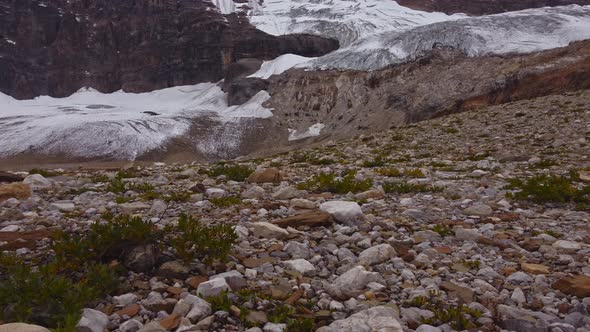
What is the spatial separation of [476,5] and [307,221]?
651 feet

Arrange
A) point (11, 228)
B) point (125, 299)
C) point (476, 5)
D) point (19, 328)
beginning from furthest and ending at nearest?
point (476, 5)
point (11, 228)
point (125, 299)
point (19, 328)

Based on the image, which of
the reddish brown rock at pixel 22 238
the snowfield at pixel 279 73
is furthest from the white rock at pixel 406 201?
the snowfield at pixel 279 73

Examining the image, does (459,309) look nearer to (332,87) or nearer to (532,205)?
(532,205)

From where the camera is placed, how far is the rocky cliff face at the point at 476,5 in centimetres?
16888

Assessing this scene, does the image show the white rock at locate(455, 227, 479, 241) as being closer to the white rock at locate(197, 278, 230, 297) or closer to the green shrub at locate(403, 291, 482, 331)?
the green shrub at locate(403, 291, 482, 331)

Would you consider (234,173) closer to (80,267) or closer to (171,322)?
(80,267)

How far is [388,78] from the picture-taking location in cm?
8700

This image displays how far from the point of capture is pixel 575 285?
4.06m

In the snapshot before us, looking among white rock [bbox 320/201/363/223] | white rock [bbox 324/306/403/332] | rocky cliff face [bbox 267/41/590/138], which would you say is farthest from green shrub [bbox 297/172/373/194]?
rocky cliff face [bbox 267/41/590/138]

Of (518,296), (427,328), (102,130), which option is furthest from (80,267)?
(102,130)

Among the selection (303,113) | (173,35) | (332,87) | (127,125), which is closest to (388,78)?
(332,87)

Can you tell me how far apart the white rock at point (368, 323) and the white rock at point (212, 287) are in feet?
3.73

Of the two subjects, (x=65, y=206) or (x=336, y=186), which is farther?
(x=336, y=186)

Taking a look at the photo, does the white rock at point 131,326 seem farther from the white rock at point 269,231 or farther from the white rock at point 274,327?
the white rock at point 269,231
